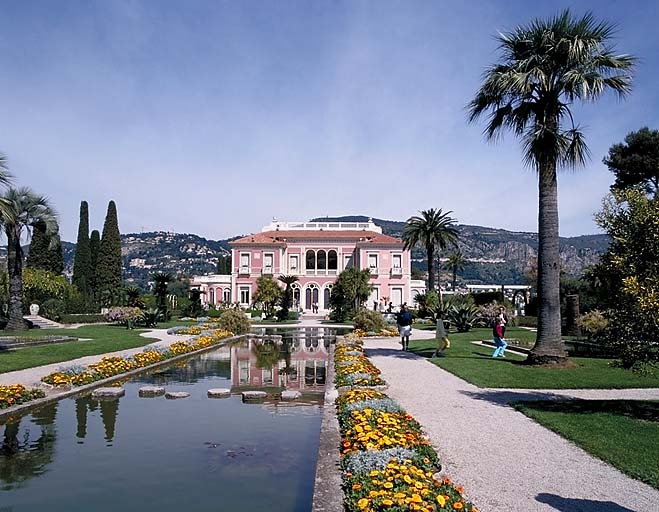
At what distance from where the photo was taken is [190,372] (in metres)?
14.2

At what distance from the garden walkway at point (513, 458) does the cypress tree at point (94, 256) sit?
4503cm

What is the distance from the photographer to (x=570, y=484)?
5355 mm

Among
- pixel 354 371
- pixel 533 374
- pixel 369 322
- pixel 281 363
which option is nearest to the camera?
pixel 354 371

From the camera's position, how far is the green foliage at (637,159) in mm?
32125

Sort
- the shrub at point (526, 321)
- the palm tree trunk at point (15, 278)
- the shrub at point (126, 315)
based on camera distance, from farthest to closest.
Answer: the shrub at point (526, 321) → the shrub at point (126, 315) → the palm tree trunk at point (15, 278)

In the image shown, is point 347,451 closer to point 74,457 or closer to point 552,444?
point 552,444

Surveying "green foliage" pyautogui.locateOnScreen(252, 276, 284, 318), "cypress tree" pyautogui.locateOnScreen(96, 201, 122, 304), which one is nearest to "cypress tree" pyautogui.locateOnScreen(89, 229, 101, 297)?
"cypress tree" pyautogui.locateOnScreen(96, 201, 122, 304)

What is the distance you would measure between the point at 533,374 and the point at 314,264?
163 ft

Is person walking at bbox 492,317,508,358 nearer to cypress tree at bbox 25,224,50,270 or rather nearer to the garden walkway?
the garden walkway

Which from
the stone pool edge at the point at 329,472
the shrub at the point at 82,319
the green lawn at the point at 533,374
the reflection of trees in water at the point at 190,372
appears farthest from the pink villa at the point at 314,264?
the stone pool edge at the point at 329,472

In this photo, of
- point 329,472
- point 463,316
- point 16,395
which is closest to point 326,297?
point 463,316

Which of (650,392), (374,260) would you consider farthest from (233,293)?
(650,392)

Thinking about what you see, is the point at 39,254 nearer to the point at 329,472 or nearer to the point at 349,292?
the point at 349,292

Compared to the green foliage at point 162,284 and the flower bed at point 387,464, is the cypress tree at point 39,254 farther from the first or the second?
the flower bed at point 387,464
